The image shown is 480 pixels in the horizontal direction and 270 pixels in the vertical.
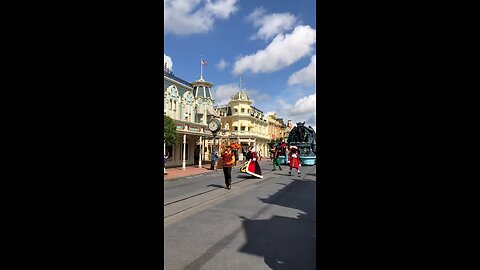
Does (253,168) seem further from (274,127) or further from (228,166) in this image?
(274,127)

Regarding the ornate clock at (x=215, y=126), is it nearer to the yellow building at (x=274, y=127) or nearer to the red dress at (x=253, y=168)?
the red dress at (x=253, y=168)

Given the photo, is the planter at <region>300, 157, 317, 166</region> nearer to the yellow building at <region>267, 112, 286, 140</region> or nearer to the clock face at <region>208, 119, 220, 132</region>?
the clock face at <region>208, 119, 220, 132</region>

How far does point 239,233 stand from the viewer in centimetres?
460

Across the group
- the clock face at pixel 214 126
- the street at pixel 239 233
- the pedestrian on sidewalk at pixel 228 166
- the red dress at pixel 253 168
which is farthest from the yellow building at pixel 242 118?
the street at pixel 239 233

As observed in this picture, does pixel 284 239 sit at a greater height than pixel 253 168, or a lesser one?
lesser

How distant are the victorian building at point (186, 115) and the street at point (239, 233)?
13.8m

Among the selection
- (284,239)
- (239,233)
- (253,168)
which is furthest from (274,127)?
(284,239)

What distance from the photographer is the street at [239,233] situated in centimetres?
346

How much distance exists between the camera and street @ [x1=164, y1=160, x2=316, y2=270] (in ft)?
11.4

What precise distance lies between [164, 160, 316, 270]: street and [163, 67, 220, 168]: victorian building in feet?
45.3

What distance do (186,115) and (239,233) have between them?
71.1ft
